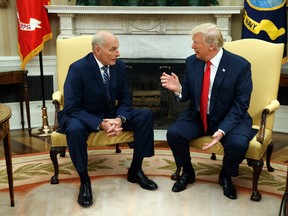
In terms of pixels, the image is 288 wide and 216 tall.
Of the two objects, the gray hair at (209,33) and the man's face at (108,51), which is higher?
the gray hair at (209,33)

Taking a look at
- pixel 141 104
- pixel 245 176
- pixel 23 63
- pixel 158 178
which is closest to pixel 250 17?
pixel 141 104

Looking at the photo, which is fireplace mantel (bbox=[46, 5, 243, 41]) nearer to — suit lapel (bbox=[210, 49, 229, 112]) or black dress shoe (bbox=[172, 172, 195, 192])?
suit lapel (bbox=[210, 49, 229, 112])

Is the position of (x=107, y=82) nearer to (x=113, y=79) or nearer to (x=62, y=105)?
(x=113, y=79)

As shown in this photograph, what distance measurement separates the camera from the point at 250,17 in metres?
3.64

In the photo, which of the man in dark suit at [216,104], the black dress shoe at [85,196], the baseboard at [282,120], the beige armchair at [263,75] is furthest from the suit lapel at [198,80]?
the baseboard at [282,120]

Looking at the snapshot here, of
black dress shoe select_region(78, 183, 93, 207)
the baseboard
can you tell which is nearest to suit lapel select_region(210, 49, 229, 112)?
black dress shoe select_region(78, 183, 93, 207)

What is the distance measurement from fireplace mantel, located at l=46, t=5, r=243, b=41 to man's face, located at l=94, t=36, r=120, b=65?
1369mm

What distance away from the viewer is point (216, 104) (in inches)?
95.7

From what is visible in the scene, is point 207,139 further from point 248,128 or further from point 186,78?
point 186,78

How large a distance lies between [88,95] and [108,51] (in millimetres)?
315

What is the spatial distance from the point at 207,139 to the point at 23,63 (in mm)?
2205

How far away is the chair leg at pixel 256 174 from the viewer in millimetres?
2324

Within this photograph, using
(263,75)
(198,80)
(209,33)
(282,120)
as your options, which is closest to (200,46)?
(209,33)

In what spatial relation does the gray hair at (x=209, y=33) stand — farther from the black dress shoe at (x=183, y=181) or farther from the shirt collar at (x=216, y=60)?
the black dress shoe at (x=183, y=181)
